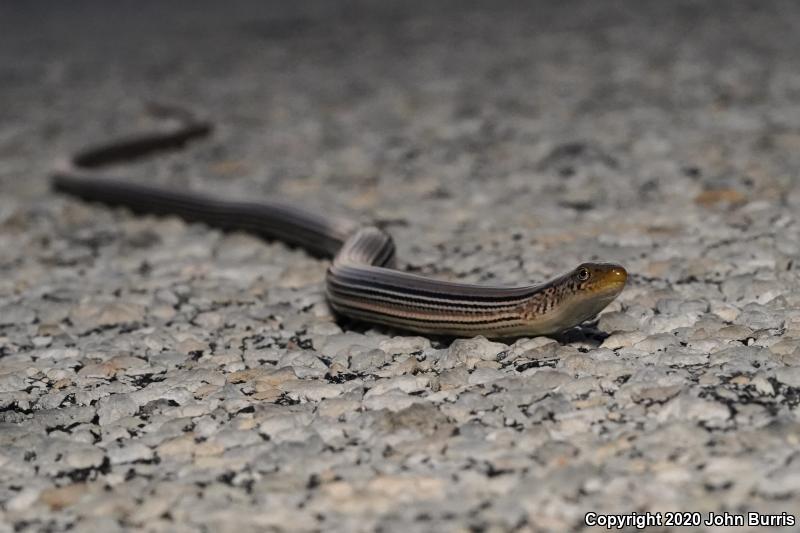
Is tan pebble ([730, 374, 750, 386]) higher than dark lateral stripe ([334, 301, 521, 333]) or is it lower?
lower

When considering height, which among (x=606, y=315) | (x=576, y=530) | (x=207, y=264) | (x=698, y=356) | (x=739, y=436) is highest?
(x=207, y=264)

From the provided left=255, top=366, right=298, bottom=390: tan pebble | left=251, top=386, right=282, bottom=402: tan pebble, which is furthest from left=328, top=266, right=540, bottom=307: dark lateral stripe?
left=251, top=386, right=282, bottom=402: tan pebble

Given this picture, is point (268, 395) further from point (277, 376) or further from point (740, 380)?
point (740, 380)

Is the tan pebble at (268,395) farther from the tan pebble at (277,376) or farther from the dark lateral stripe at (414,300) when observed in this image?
the dark lateral stripe at (414,300)

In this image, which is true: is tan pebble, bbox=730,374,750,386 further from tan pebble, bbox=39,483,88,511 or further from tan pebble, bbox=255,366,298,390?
tan pebble, bbox=39,483,88,511

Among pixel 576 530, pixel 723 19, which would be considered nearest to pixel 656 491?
pixel 576 530

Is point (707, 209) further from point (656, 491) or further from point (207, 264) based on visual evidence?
point (656, 491)

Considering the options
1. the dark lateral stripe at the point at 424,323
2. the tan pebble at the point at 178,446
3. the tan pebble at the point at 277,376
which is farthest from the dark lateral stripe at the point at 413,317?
the tan pebble at the point at 178,446

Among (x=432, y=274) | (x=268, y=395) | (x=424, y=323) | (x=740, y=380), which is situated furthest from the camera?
(x=432, y=274)

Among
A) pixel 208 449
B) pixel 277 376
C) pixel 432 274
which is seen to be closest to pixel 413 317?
pixel 277 376
